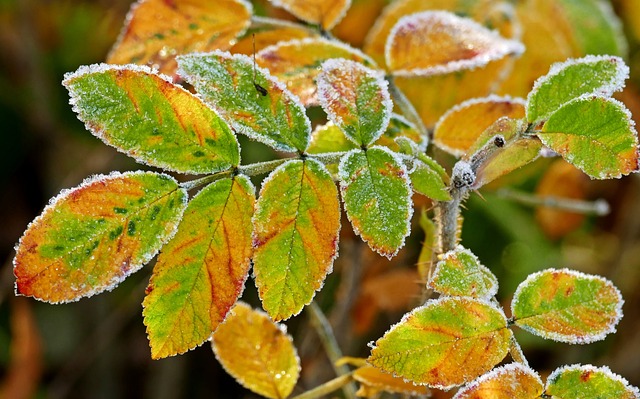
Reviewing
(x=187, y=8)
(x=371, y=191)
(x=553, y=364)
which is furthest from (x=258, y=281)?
(x=553, y=364)

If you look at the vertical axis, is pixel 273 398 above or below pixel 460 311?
below

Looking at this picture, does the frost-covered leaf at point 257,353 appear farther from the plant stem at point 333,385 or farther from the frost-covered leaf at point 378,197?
the frost-covered leaf at point 378,197

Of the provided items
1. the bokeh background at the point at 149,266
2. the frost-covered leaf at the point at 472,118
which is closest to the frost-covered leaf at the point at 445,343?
the frost-covered leaf at the point at 472,118

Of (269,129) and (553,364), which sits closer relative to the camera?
(269,129)

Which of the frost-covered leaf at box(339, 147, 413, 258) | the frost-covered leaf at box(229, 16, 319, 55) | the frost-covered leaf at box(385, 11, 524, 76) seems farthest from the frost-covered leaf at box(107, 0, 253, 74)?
the frost-covered leaf at box(339, 147, 413, 258)

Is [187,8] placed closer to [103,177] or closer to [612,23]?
[103,177]

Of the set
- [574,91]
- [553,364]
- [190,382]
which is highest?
[574,91]
